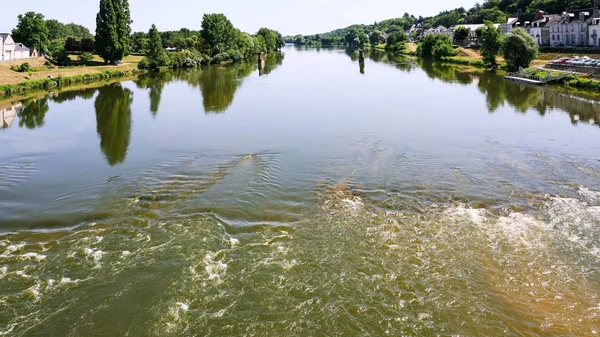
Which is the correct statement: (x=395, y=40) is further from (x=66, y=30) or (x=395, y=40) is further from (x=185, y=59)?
(x=66, y=30)

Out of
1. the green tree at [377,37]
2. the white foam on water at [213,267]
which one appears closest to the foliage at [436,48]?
the green tree at [377,37]

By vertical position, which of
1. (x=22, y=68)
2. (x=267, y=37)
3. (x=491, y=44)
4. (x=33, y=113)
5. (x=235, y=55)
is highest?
(x=267, y=37)

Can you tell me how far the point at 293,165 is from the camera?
18266mm

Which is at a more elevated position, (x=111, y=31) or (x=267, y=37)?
(x=267, y=37)

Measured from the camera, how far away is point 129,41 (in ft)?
239

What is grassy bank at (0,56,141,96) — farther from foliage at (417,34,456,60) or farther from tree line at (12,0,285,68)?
foliage at (417,34,456,60)

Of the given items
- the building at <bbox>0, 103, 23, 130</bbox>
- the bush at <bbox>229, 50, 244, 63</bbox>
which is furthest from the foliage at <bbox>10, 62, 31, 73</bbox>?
the bush at <bbox>229, 50, 244, 63</bbox>

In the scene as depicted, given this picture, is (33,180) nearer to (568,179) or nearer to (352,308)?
(352,308)

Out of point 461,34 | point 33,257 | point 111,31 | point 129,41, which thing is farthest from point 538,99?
point 461,34

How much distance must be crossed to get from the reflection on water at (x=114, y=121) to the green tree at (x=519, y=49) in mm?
42005

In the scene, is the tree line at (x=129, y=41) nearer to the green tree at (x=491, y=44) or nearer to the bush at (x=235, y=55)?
the bush at (x=235, y=55)

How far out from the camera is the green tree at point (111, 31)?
6506cm

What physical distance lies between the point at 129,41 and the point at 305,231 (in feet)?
231

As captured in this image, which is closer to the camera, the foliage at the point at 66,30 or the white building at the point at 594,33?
the white building at the point at 594,33
